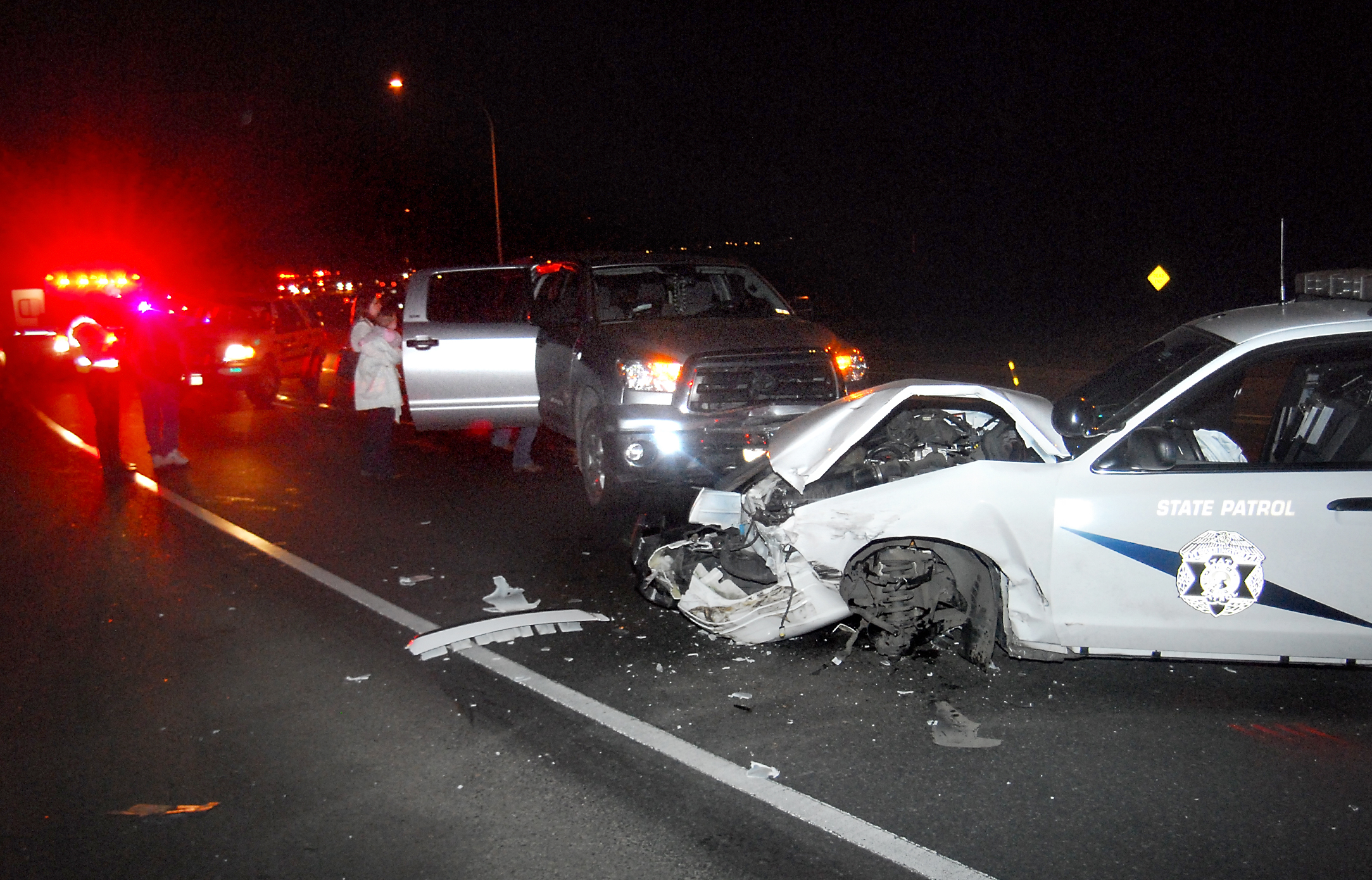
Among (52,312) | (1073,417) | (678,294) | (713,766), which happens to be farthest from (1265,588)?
(52,312)

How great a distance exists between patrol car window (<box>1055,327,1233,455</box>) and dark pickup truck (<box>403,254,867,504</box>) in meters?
2.97

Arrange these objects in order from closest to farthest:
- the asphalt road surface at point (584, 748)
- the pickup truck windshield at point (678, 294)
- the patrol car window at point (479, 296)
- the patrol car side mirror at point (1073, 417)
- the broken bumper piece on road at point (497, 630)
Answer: the asphalt road surface at point (584, 748) < the patrol car side mirror at point (1073, 417) < the broken bumper piece on road at point (497, 630) < the pickup truck windshield at point (678, 294) < the patrol car window at point (479, 296)

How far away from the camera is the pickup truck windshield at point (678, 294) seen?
351 inches

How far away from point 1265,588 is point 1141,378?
1.08m

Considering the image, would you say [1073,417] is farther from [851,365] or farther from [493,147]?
[493,147]

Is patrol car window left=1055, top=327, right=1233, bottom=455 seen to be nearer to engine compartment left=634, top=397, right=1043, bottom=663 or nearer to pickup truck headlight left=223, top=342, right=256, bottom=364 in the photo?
engine compartment left=634, top=397, right=1043, bottom=663

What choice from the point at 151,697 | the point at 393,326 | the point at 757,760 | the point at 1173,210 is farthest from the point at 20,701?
the point at 1173,210

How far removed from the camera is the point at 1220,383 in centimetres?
463

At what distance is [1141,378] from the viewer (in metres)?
4.89

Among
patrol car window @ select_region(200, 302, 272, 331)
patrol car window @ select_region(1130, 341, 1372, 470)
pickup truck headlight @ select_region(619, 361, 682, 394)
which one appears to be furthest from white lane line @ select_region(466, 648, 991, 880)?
patrol car window @ select_region(200, 302, 272, 331)

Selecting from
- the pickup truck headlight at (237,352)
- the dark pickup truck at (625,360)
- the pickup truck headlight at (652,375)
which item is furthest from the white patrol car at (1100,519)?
the pickup truck headlight at (237,352)

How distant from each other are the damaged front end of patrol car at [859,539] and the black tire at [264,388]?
1277 centimetres

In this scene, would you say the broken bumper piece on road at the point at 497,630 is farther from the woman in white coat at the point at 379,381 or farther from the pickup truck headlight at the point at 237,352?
the pickup truck headlight at the point at 237,352

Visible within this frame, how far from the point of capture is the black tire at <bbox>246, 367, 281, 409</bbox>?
16719 millimetres
